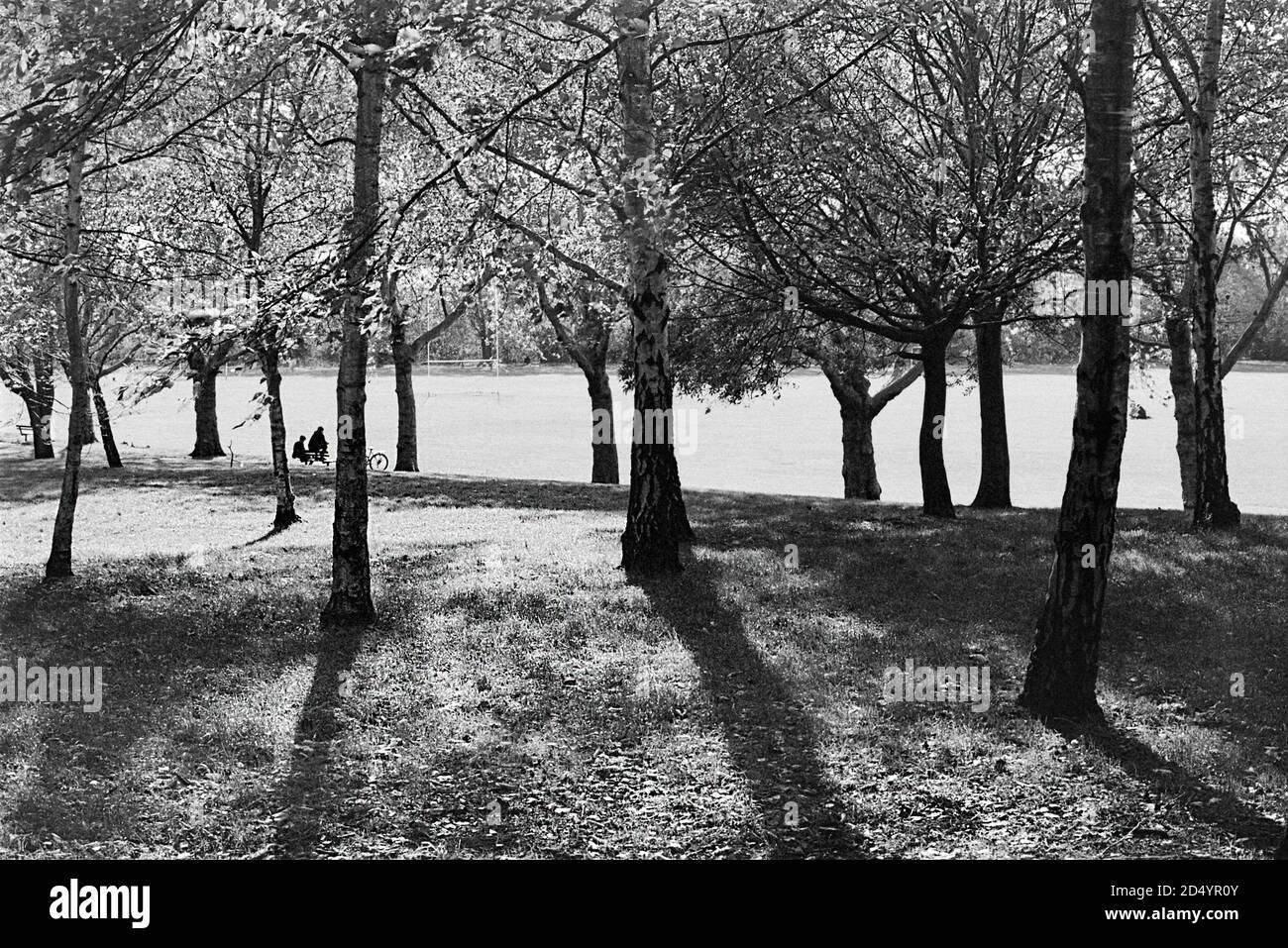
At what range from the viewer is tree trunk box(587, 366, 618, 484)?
34.7 metres

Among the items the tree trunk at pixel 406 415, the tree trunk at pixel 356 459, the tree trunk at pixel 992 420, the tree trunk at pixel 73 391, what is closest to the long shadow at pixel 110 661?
the tree trunk at pixel 73 391

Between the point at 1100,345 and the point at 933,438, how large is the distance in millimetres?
10870

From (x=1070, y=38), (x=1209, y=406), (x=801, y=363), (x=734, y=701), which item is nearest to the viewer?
(x=734, y=701)

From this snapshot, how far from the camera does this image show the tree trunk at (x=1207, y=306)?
1658cm

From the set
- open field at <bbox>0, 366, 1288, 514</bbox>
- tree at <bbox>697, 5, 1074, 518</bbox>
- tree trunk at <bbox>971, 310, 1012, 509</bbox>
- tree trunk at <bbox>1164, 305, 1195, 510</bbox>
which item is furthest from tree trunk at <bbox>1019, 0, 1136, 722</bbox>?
open field at <bbox>0, 366, 1288, 514</bbox>

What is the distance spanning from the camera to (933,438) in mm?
20172

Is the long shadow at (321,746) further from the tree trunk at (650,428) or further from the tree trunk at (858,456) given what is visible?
the tree trunk at (858,456)

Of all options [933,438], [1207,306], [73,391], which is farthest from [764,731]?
[73,391]

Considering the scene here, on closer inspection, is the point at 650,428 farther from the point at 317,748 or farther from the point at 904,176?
the point at 317,748
